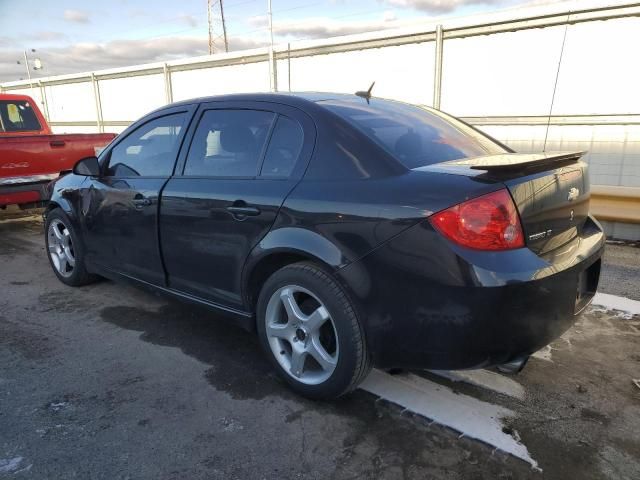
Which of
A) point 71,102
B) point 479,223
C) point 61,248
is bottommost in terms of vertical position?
point 61,248

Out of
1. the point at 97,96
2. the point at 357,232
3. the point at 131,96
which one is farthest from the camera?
the point at 97,96

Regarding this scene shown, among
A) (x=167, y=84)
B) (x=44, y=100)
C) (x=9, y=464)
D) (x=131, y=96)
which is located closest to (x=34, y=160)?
(x=9, y=464)

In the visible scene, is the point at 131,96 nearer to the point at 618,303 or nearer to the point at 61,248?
the point at 61,248

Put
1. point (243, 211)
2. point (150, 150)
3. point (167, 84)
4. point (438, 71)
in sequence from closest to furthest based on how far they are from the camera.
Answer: point (243, 211), point (150, 150), point (438, 71), point (167, 84)

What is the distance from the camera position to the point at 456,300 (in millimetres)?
2215

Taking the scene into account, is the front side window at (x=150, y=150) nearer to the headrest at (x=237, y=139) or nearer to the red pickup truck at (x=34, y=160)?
the headrest at (x=237, y=139)

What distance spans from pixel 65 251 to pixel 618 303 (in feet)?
15.7

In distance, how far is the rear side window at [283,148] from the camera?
2.86m

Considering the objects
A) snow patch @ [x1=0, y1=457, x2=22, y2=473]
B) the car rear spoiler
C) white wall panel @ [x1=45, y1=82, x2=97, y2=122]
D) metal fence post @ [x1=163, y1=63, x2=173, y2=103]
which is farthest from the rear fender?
white wall panel @ [x1=45, y1=82, x2=97, y2=122]

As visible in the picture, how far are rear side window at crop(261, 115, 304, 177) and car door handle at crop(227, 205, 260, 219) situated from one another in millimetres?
216

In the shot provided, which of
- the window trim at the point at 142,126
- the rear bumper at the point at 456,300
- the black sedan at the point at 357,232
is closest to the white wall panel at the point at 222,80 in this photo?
the window trim at the point at 142,126

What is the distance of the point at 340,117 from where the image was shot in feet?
9.16

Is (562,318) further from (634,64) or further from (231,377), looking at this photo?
(634,64)

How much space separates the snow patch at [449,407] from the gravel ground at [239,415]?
0.20 ft
